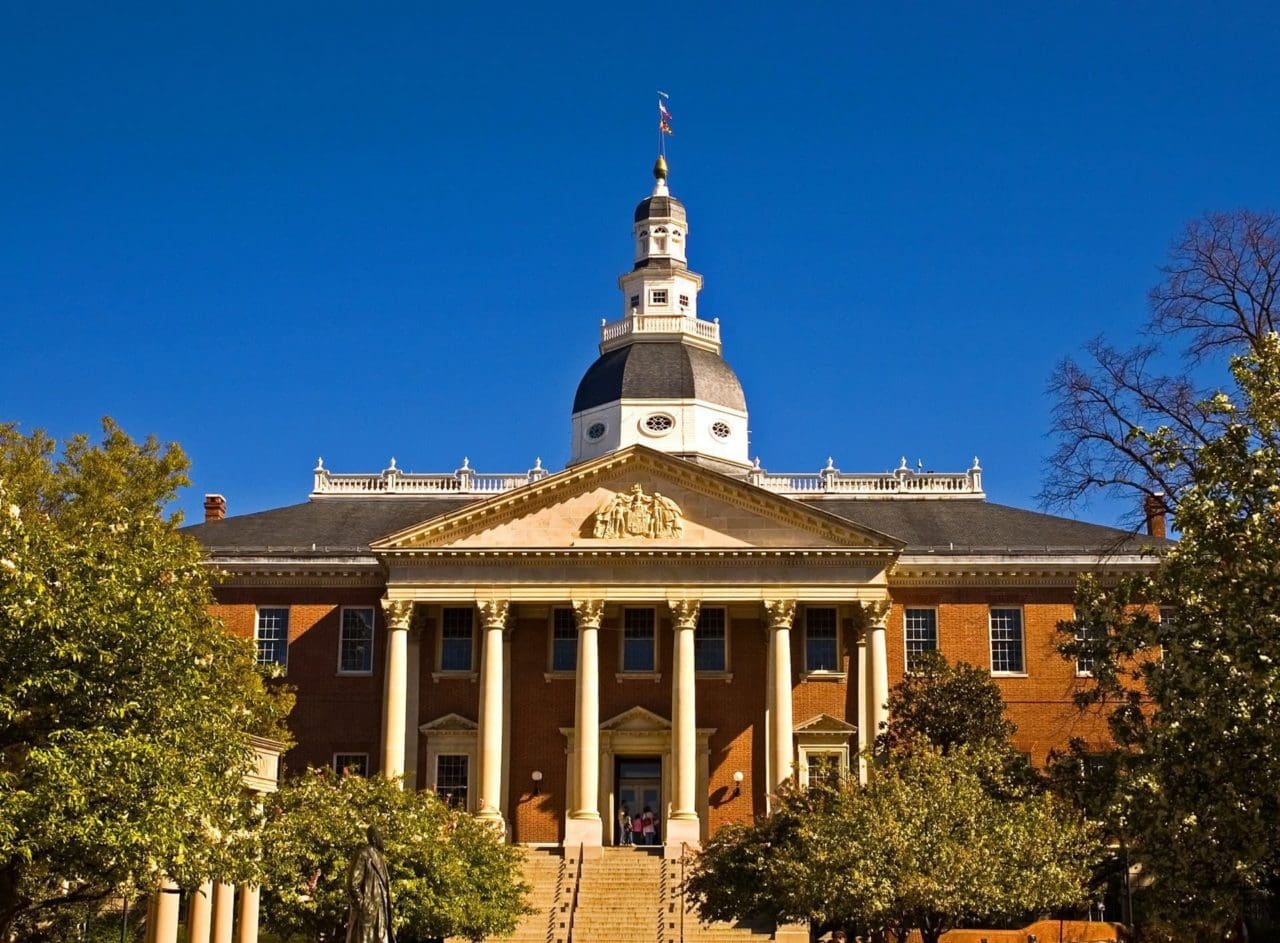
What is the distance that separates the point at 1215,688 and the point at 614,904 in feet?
98.1

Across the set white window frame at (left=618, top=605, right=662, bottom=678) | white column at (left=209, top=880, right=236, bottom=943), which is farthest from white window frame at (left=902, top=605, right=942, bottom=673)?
white column at (left=209, top=880, right=236, bottom=943)

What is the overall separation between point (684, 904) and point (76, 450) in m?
20.1

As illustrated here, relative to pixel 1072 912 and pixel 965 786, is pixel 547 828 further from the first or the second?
pixel 965 786

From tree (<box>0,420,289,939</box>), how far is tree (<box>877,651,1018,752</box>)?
24476mm

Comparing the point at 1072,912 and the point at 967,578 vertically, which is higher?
the point at 967,578

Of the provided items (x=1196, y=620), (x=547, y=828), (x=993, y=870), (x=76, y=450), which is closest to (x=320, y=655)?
(x=547, y=828)

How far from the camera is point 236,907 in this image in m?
39.7

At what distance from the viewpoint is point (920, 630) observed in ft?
192

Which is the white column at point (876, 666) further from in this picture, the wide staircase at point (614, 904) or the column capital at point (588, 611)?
the column capital at point (588, 611)

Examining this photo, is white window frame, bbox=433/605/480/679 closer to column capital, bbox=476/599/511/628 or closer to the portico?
the portico

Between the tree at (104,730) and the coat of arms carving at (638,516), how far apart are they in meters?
Answer: 28.5

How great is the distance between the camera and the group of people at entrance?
56750 mm

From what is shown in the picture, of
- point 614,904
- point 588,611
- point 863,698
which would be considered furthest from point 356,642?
point 863,698

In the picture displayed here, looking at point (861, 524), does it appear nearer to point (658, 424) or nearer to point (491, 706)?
point (491, 706)
